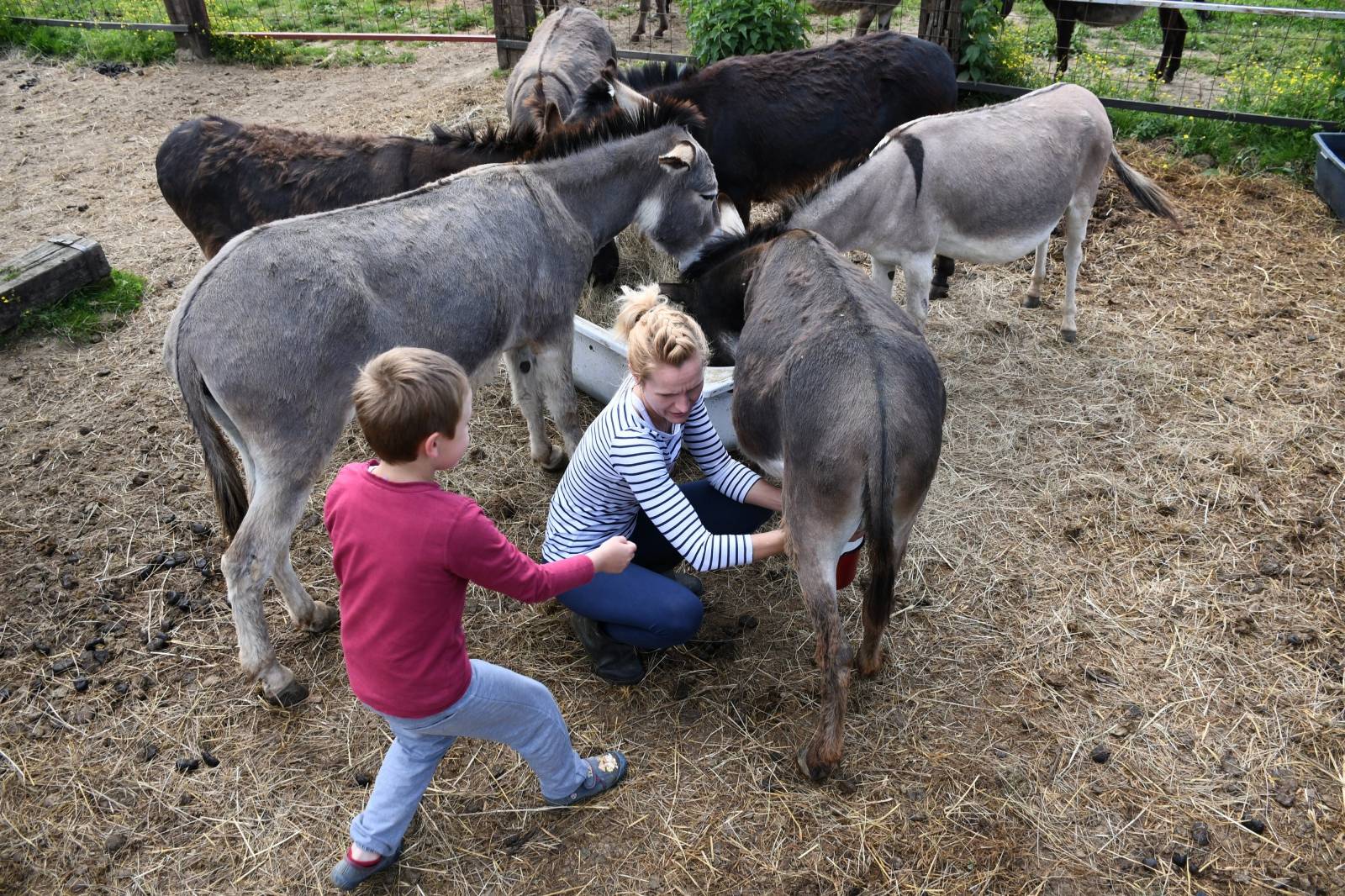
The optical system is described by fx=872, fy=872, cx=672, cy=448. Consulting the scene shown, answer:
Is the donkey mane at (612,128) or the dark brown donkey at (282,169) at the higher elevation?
the donkey mane at (612,128)

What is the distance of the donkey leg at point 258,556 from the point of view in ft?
9.89

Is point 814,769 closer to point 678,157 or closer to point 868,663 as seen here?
point 868,663

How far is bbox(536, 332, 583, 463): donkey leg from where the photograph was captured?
3.87 meters

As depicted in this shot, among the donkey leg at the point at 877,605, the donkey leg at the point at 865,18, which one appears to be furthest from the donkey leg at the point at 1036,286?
the donkey leg at the point at 865,18

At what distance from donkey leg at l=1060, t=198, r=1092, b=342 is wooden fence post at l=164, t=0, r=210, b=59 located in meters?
9.20

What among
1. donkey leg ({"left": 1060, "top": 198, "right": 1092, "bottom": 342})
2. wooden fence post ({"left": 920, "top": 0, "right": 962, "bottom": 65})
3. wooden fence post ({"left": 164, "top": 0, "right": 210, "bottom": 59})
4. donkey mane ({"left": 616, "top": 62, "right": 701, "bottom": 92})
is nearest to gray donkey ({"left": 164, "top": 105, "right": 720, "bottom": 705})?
donkey mane ({"left": 616, "top": 62, "right": 701, "bottom": 92})

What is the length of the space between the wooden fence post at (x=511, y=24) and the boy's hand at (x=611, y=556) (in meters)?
7.93

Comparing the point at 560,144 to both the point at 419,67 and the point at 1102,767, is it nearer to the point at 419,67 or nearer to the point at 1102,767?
the point at 1102,767

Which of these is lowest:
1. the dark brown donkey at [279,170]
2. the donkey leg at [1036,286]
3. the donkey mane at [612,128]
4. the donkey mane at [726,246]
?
the donkey leg at [1036,286]

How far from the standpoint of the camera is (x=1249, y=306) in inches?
207

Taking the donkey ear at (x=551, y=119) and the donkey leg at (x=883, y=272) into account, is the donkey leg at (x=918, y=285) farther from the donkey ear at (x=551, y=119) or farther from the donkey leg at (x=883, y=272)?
the donkey ear at (x=551, y=119)

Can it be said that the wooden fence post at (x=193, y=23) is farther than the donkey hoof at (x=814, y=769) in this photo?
Yes

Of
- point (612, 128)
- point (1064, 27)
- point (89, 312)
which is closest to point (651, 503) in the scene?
point (612, 128)

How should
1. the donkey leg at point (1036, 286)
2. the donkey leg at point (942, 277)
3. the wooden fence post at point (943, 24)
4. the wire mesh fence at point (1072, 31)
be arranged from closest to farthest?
the donkey leg at point (1036, 286), the donkey leg at point (942, 277), the wire mesh fence at point (1072, 31), the wooden fence post at point (943, 24)
